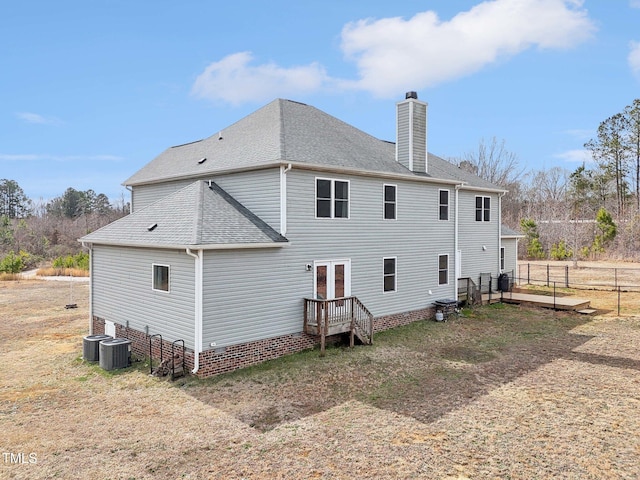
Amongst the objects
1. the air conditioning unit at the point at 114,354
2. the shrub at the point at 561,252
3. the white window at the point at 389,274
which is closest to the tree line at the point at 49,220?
the air conditioning unit at the point at 114,354

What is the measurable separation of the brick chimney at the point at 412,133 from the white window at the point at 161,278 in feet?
29.8

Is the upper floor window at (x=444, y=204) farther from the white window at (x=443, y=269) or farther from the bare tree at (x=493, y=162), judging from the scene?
the bare tree at (x=493, y=162)

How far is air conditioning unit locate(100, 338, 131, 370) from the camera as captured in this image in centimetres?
1036

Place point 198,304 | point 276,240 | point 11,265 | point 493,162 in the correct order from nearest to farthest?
point 198,304 → point 276,240 → point 11,265 → point 493,162

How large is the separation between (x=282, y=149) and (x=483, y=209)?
11269 millimetres

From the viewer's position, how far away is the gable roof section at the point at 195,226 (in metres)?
9.88

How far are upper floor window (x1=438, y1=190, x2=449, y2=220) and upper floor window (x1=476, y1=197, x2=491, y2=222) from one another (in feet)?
9.79

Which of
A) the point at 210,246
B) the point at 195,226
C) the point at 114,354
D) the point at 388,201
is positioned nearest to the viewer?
the point at 210,246

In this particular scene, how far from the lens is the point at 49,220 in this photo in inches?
2094

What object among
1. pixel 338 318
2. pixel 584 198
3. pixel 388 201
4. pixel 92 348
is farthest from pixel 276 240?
pixel 584 198

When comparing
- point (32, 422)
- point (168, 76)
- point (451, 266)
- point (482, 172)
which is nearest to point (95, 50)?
point (168, 76)

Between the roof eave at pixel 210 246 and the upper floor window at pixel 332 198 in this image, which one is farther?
the upper floor window at pixel 332 198

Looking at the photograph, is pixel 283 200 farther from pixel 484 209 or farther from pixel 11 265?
pixel 11 265

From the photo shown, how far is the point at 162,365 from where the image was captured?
32.0 feet
